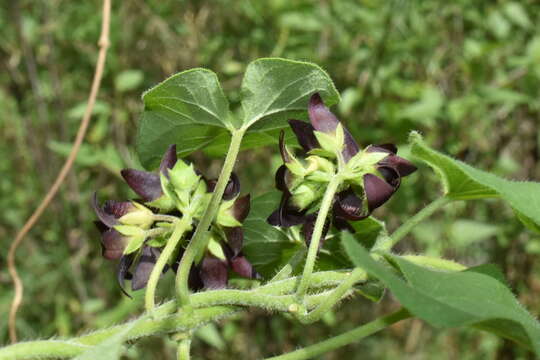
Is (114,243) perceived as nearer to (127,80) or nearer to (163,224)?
(163,224)

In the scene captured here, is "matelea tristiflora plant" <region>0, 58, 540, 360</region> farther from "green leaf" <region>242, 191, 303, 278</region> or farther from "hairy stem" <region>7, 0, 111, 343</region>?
"hairy stem" <region>7, 0, 111, 343</region>

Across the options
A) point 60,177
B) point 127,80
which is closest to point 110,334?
point 60,177

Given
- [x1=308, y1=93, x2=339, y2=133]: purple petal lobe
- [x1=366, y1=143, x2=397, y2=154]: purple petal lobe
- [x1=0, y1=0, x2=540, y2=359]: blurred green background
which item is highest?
[x1=308, y1=93, x2=339, y2=133]: purple petal lobe

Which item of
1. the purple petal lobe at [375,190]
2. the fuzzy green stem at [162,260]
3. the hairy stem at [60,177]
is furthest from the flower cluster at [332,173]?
the hairy stem at [60,177]

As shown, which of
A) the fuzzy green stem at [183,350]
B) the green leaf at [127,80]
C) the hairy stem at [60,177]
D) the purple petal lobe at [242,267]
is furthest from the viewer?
the green leaf at [127,80]

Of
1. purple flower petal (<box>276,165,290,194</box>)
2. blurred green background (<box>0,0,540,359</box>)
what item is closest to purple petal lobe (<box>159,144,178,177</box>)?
purple flower petal (<box>276,165,290,194</box>)

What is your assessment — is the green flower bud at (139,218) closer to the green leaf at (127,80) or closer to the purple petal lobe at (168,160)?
the purple petal lobe at (168,160)
